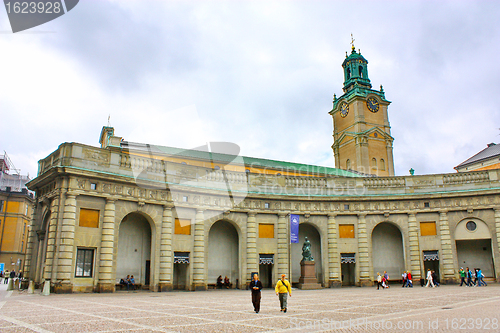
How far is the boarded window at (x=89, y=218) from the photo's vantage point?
29.0 meters

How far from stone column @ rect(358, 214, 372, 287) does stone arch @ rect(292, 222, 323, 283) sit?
3.81 metres

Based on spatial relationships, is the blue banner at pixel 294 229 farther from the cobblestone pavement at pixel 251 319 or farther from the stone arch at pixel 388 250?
the cobblestone pavement at pixel 251 319

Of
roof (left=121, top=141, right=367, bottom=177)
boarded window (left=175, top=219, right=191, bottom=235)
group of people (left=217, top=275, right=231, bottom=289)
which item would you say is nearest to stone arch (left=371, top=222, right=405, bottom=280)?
roof (left=121, top=141, right=367, bottom=177)

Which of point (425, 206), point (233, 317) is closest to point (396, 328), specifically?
point (233, 317)

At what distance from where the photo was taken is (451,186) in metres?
39.9

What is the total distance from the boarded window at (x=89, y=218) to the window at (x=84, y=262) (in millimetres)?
1830

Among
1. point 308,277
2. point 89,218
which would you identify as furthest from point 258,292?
point 308,277

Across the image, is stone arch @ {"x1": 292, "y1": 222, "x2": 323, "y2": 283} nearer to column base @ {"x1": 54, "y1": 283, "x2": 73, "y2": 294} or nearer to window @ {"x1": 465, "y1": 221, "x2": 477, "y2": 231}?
window @ {"x1": 465, "y1": 221, "x2": 477, "y2": 231}

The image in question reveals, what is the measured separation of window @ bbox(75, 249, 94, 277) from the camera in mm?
28422

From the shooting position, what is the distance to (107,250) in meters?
29.5

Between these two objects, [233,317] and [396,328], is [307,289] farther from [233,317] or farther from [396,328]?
[396,328]

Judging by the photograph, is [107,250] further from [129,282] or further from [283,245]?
[283,245]

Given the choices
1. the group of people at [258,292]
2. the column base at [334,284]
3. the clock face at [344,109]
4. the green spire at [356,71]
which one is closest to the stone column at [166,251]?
the column base at [334,284]

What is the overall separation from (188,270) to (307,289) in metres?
10.3
